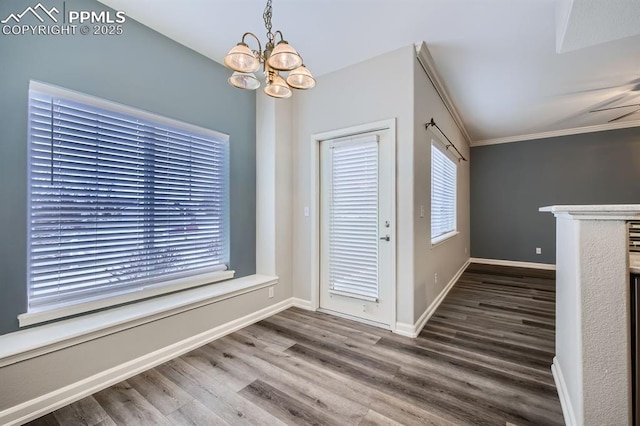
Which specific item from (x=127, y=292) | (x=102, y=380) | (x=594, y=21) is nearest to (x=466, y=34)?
(x=594, y=21)

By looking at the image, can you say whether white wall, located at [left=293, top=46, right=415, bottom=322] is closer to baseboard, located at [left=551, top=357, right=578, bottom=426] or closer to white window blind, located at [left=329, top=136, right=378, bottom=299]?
white window blind, located at [left=329, top=136, right=378, bottom=299]

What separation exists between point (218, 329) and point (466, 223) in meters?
5.33

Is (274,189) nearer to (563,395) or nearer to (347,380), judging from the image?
(347,380)

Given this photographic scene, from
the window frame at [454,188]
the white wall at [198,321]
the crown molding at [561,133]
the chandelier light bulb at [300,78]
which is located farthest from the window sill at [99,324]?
the crown molding at [561,133]

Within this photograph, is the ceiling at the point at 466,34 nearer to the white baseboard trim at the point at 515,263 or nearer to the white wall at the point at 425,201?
the white wall at the point at 425,201

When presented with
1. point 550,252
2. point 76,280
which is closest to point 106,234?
point 76,280

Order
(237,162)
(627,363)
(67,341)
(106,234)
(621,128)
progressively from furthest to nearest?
(621,128) → (237,162) → (106,234) → (67,341) → (627,363)

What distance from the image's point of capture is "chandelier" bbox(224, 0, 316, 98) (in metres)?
1.51

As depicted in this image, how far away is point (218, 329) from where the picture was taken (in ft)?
8.20

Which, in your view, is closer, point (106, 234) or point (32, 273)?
point (32, 273)

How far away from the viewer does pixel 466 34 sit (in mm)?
2393

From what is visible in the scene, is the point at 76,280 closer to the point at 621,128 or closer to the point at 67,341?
the point at 67,341

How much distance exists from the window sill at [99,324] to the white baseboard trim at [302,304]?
A: 0.81 meters

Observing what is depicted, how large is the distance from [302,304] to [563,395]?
2.39 meters
